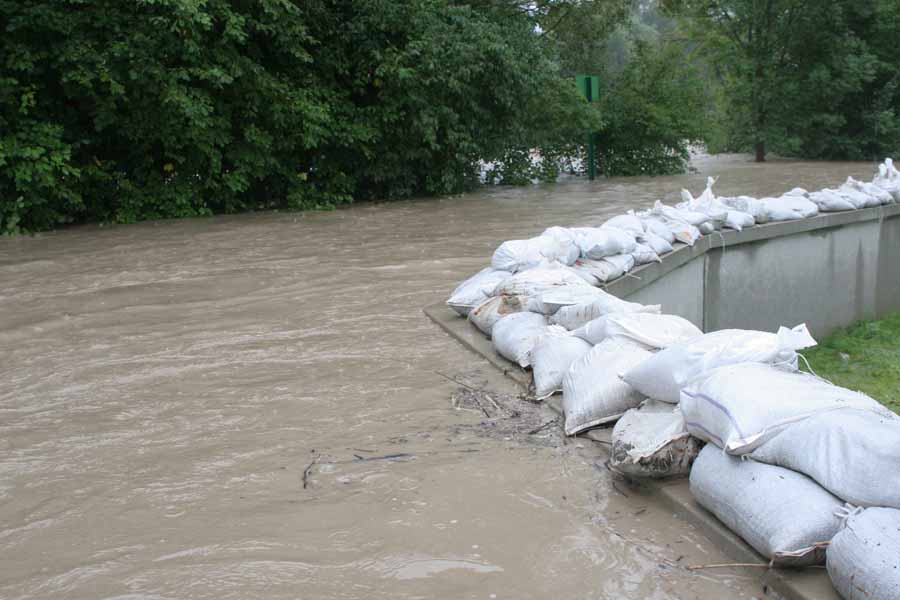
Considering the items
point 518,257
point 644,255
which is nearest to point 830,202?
point 644,255

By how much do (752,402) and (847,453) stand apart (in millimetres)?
373

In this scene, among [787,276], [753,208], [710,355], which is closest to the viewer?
[710,355]

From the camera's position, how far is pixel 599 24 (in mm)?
19656

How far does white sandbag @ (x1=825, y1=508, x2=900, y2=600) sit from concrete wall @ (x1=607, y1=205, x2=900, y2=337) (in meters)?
4.14

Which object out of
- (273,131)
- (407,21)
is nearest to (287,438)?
(273,131)

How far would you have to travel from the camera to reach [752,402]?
111 inches

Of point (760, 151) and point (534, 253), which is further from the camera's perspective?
point (760, 151)

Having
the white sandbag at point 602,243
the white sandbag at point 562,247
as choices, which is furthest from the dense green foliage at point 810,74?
the white sandbag at point 562,247

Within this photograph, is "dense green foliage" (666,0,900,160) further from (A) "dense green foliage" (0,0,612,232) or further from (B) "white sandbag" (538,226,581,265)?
(B) "white sandbag" (538,226,581,265)

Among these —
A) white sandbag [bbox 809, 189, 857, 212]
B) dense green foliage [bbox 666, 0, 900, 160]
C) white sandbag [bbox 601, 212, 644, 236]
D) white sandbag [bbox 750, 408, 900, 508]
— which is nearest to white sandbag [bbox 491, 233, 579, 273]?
white sandbag [bbox 601, 212, 644, 236]

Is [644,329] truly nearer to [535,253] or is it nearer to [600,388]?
[600,388]

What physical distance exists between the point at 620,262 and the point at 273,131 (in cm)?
769

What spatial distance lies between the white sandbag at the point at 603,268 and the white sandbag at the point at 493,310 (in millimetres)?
824

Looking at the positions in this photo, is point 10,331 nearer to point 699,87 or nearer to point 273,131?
point 273,131
